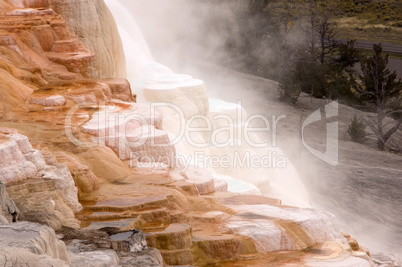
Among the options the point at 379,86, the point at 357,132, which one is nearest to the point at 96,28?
the point at 357,132

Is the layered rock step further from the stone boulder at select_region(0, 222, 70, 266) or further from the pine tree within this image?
the pine tree

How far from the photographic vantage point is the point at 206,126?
8.92 m

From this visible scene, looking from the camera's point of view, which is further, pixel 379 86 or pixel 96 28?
pixel 379 86

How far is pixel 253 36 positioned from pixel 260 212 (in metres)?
22.4

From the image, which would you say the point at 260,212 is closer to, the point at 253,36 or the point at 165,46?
the point at 165,46

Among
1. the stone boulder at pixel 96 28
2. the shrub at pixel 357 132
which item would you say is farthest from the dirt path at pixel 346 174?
the stone boulder at pixel 96 28

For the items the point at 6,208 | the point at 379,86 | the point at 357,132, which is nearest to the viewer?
the point at 6,208

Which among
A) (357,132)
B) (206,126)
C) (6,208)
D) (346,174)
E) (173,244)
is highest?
(6,208)

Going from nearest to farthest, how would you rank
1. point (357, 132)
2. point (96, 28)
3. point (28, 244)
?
1. point (28, 244)
2. point (96, 28)
3. point (357, 132)

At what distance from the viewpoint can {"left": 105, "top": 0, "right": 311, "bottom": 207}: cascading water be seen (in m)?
8.32

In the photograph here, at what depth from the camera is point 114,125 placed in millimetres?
5699

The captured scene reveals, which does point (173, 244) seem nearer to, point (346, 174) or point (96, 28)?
point (96, 28)

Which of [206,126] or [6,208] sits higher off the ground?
[6,208]

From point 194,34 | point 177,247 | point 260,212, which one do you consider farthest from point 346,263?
point 194,34
